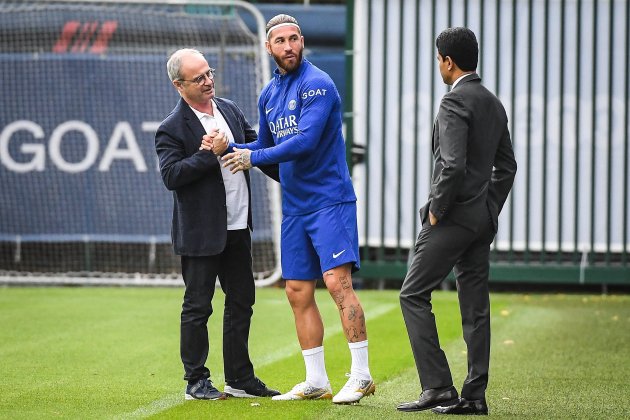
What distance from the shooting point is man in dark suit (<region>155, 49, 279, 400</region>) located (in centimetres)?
681

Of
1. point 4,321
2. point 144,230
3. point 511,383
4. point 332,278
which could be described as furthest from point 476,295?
Result: point 144,230

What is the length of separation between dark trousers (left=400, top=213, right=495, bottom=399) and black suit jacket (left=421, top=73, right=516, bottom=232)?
3.6 inches

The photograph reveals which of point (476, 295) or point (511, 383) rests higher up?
point (476, 295)

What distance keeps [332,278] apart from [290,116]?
88cm

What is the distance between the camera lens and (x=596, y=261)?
1409cm

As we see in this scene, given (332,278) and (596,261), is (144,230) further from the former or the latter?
(332,278)

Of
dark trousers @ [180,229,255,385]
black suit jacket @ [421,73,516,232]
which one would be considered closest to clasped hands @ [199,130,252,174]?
dark trousers @ [180,229,255,385]

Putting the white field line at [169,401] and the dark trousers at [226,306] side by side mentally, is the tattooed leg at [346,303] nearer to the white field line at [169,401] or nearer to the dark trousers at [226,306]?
the dark trousers at [226,306]

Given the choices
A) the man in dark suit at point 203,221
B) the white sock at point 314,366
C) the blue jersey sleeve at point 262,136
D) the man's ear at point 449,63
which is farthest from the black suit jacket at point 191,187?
the man's ear at point 449,63

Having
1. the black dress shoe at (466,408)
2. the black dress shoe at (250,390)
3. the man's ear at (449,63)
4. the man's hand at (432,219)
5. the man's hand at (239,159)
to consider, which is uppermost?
the man's ear at (449,63)

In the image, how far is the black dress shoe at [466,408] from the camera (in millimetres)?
6258

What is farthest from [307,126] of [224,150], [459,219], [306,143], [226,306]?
[226,306]

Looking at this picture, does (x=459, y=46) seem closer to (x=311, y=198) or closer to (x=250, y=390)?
(x=311, y=198)

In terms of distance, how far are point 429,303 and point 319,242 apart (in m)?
0.67
